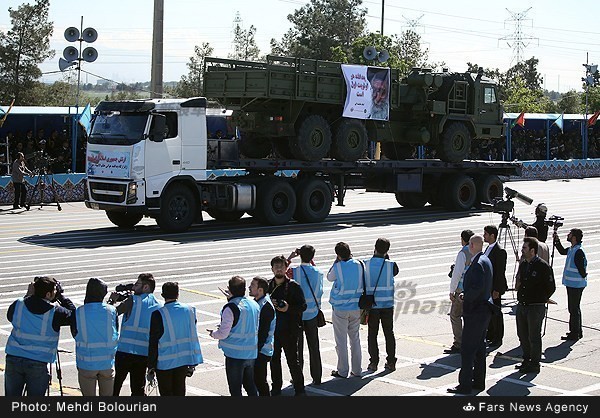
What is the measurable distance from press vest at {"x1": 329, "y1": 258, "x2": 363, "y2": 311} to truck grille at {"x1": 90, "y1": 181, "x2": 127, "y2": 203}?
13.0 metres

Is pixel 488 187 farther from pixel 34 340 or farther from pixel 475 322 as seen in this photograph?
pixel 34 340

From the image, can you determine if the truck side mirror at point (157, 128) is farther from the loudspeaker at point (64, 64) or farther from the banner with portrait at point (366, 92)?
the loudspeaker at point (64, 64)

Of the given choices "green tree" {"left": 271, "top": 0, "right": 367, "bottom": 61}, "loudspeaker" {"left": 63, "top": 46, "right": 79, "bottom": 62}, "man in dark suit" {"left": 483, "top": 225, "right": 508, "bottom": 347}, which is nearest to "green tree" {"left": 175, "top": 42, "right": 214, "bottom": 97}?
"green tree" {"left": 271, "top": 0, "right": 367, "bottom": 61}

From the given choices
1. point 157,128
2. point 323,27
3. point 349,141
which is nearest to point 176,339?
point 157,128

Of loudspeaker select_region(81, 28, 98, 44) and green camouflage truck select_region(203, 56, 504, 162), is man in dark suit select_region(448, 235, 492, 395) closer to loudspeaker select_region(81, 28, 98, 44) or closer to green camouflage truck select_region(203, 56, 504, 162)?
green camouflage truck select_region(203, 56, 504, 162)

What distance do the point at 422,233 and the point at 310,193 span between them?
3.52 m

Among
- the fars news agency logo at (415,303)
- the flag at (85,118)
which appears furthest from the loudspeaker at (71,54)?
the fars news agency logo at (415,303)

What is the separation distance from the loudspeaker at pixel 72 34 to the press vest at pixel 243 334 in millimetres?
25197

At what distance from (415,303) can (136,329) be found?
23.9 feet

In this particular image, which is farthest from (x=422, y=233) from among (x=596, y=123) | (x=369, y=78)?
(x=596, y=123)

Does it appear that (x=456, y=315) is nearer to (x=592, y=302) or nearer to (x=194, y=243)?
(x=592, y=302)

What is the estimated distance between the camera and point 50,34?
60.0 metres

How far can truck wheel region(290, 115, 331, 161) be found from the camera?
27.4 metres

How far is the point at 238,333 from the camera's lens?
31.0 feet
